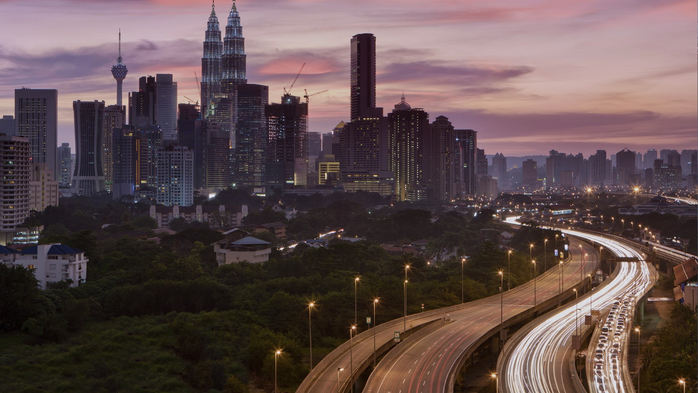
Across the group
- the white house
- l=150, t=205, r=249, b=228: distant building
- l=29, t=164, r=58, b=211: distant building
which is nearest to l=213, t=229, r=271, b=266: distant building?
the white house

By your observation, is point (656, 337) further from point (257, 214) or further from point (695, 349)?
point (257, 214)

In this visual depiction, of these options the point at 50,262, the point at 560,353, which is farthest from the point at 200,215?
→ the point at 560,353

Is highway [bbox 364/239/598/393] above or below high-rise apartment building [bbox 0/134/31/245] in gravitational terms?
below

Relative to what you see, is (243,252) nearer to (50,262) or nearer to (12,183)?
(50,262)

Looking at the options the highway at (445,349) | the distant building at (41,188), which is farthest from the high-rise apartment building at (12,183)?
the highway at (445,349)

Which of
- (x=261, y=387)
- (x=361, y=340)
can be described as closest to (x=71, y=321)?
(x=261, y=387)

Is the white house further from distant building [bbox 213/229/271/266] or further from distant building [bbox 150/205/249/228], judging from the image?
distant building [bbox 150/205/249/228]
